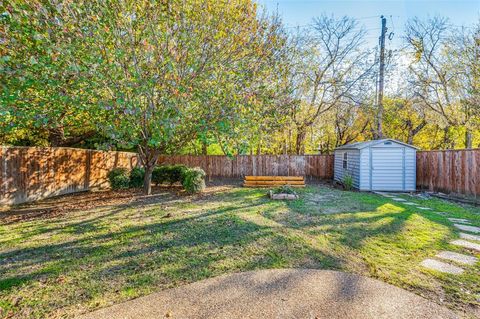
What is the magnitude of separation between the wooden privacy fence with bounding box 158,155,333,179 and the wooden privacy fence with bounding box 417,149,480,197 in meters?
4.61

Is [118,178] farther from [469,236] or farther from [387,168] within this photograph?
[387,168]

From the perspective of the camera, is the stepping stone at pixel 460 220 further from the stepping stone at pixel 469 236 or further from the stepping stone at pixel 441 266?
the stepping stone at pixel 441 266

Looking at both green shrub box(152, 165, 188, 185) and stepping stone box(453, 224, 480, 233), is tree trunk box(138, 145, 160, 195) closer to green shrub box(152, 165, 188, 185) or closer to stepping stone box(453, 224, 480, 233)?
green shrub box(152, 165, 188, 185)

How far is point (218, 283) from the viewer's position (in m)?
2.86

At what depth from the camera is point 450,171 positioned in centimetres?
877

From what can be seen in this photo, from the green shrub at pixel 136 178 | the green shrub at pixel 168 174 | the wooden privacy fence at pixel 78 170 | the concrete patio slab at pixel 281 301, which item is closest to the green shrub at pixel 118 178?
the green shrub at pixel 136 178

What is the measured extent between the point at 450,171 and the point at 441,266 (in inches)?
277

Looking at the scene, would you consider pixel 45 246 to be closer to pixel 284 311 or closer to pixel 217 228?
pixel 217 228

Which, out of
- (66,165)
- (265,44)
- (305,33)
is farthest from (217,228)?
(305,33)

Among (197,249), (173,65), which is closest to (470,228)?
(197,249)

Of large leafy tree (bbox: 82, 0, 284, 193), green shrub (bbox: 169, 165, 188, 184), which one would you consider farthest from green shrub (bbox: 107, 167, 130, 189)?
large leafy tree (bbox: 82, 0, 284, 193)

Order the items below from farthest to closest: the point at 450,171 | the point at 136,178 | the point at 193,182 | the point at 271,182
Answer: the point at 271,182
the point at 136,178
the point at 450,171
the point at 193,182

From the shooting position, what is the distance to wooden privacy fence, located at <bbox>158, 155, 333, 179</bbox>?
45.4 ft

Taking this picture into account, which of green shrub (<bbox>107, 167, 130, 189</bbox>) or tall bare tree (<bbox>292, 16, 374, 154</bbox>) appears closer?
green shrub (<bbox>107, 167, 130, 189</bbox>)
